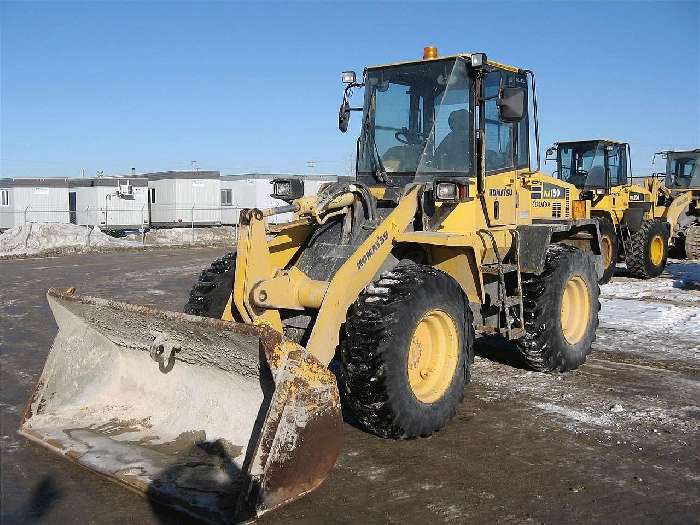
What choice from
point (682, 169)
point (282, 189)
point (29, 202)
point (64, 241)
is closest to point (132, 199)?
point (29, 202)

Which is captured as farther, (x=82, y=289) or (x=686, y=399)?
(x=82, y=289)

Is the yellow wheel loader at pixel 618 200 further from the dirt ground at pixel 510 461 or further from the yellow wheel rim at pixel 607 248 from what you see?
the dirt ground at pixel 510 461

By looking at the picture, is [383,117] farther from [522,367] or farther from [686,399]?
[686,399]

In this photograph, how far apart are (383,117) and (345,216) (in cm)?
135

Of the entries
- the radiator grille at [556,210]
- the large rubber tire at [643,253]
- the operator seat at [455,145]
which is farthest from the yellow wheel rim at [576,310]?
the large rubber tire at [643,253]

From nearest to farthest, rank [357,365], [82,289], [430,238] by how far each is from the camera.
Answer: [357,365], [430,238], [82,289]

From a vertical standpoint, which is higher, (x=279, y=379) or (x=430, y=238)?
(x=430, y=238)

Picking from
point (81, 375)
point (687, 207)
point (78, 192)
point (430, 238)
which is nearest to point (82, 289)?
point (81, 375)

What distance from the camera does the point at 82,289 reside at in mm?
14148

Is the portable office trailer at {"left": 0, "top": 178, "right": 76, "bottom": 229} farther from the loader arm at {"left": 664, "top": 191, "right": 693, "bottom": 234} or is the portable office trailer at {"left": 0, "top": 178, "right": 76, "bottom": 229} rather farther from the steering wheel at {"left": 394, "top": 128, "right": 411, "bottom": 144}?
the steering wheel at {"left": 394, "top": 128, "right": 411, "bottom": 144}

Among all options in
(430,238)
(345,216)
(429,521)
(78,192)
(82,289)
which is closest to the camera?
(429,521)

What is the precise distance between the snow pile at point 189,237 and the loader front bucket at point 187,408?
2376cm

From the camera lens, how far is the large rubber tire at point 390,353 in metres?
4.70

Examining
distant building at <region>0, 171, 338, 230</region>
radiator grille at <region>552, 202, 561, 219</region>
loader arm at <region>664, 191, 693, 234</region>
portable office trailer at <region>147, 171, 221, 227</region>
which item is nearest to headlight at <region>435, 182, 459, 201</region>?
radiator grille at <region>552, 202, 561, 219</region>
